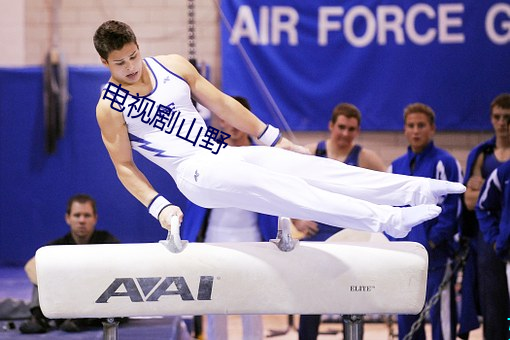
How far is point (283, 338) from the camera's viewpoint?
6453mm

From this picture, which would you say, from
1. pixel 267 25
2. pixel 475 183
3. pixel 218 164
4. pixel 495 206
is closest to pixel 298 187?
pixel 218 164

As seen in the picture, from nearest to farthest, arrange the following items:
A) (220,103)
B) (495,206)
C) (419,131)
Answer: (220,103) < (495,206) < (419,131)

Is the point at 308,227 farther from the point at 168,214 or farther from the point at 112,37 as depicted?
the point at 112,37

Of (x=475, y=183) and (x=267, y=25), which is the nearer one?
(x=475, y=183)

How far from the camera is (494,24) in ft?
25.6

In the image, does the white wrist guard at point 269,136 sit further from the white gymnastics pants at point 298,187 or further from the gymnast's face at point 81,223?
the gymnast's face at point 81,223

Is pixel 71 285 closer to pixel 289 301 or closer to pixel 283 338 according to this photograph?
pixel 289 301

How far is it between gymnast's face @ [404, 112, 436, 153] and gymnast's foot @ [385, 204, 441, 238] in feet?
5.17

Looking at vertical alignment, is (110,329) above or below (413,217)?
below

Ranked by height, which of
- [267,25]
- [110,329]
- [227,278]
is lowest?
[110,329]

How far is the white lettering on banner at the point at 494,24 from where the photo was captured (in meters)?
7.78

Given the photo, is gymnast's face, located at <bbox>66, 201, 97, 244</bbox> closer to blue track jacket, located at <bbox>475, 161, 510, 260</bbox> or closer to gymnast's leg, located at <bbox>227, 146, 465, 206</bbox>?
gymnast's leg, located at <bbox>227, 146, 465, 206</bbox>

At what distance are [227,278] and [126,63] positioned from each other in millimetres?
1186

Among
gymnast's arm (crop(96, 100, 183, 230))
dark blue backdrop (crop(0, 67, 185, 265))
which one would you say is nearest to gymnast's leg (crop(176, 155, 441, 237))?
gymnast's arm (crop(96, 100, 183, 230))
